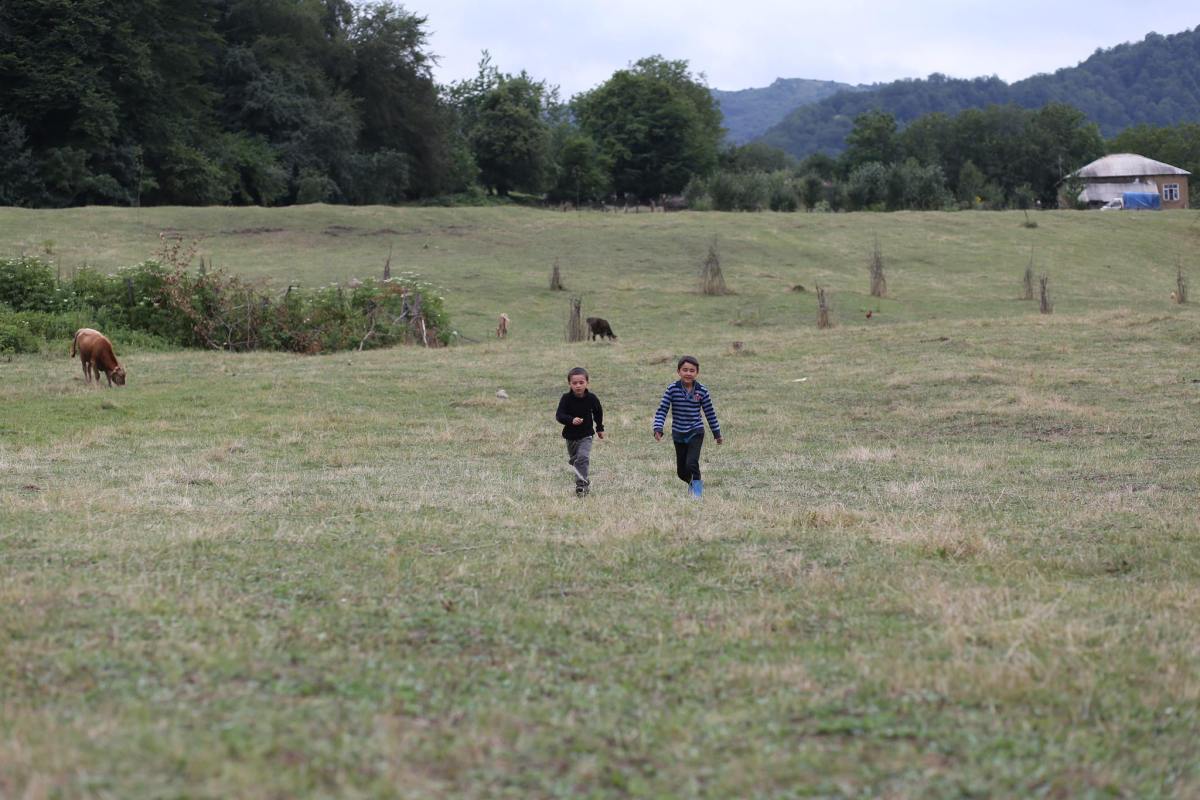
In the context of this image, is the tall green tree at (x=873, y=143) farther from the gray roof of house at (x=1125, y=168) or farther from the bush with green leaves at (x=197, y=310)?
the bush with green leaves at (x=197, y=310)

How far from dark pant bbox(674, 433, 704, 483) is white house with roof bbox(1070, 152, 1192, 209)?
3328 inches

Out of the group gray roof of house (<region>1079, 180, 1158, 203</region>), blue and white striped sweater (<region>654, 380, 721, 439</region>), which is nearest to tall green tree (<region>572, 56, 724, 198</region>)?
gray roof of house (<region>1079, 180, 1158, 203</region>)

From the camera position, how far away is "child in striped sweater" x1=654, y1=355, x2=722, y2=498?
10773mm

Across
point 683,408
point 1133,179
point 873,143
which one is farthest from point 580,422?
point 873,143

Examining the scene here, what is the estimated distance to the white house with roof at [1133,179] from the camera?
87375 mm

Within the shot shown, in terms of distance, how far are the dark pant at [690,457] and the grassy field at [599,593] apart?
0.95 ft

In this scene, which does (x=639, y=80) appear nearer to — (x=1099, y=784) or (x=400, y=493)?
(x=400, y=493)

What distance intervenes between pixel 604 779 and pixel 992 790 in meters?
1.25

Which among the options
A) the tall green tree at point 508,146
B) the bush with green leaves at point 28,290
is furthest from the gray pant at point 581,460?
the tall green tree at point 508,146

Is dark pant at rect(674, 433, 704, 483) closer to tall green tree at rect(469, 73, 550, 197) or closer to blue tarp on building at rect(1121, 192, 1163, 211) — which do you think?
tall green tree at rect(469, 73, 550, 197)

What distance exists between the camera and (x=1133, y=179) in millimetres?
87750

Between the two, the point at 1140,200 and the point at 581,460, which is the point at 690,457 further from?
the point at 1140,200

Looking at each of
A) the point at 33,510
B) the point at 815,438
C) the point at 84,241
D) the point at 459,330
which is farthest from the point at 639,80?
the point at 33,510

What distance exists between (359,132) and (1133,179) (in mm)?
56323
